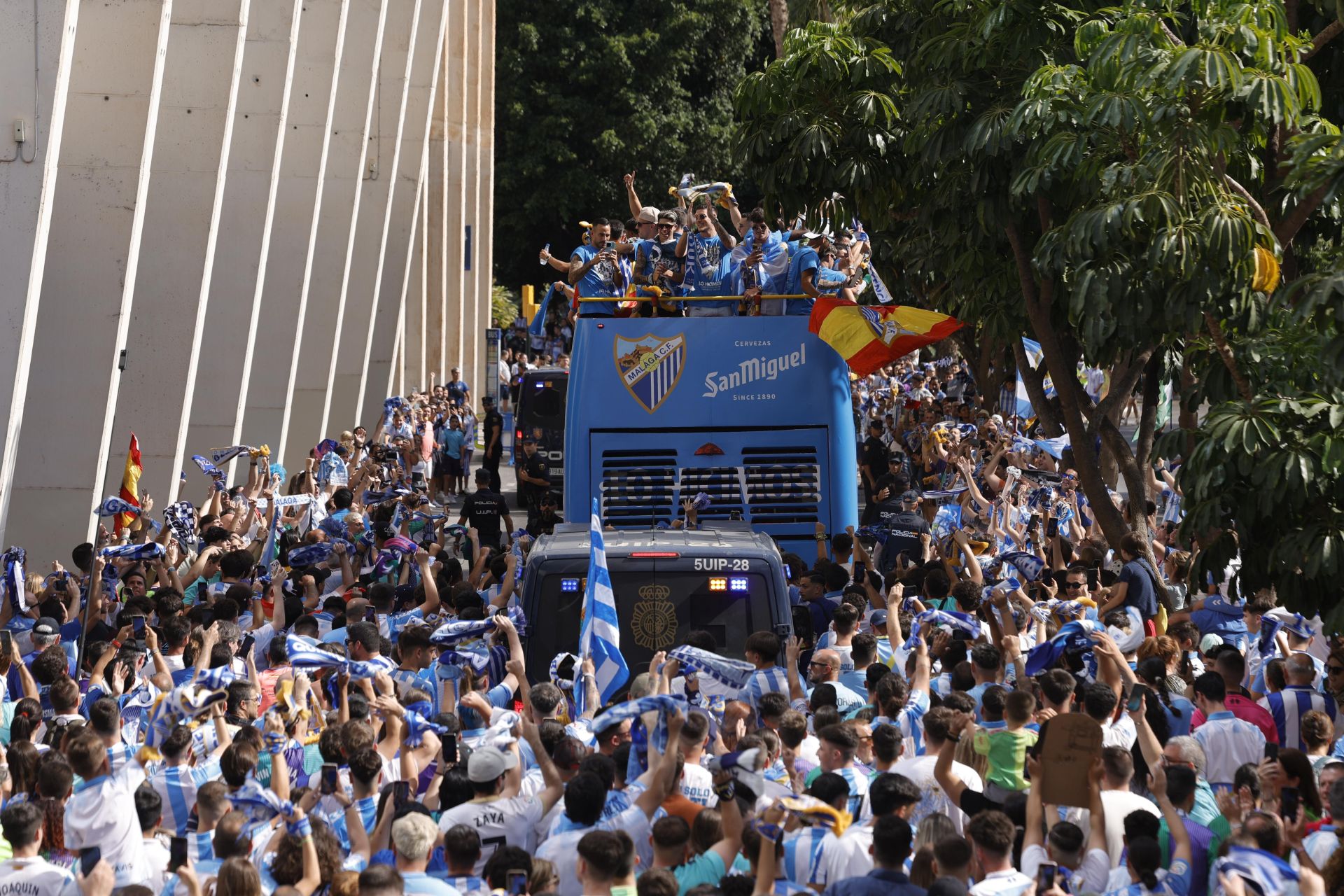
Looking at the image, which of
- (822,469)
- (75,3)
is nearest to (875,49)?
(822,469)

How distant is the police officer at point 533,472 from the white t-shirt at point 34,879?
1747 centimetres

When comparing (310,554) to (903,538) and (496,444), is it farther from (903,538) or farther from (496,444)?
(496,444)

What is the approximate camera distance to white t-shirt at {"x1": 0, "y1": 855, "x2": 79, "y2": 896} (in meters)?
6.26

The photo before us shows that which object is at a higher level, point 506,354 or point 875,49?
point 506,354

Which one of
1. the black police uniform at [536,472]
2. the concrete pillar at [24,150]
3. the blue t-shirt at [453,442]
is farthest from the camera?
the blue t-shirt at [453,442]

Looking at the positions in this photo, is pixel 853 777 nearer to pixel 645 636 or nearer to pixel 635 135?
pixel 645 636

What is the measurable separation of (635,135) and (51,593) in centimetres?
4498

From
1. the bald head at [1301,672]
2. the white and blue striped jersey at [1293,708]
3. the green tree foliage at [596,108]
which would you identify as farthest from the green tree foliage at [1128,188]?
the green tree foliage at [596,108]

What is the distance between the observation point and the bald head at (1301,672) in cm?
884

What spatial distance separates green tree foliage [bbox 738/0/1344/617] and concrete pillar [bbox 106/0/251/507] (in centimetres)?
706

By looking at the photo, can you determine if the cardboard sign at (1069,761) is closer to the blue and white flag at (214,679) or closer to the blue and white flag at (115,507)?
the blue and white flag at (214,679)

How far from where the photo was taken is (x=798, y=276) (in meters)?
15.7

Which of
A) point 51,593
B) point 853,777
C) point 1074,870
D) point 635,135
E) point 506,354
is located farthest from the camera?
point 635,135

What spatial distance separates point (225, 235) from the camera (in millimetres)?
22594
